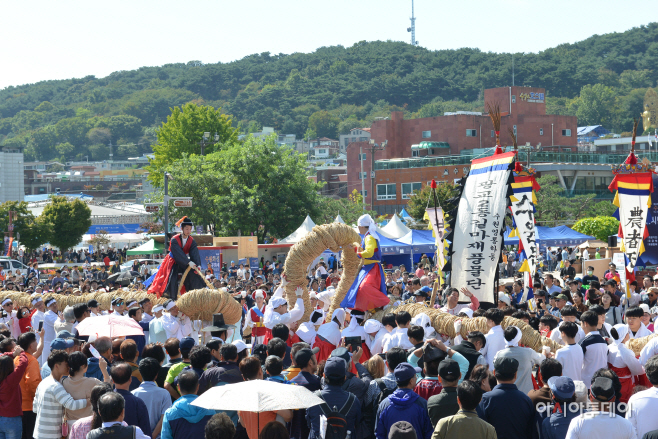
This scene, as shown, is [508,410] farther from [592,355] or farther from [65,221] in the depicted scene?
[65,221]

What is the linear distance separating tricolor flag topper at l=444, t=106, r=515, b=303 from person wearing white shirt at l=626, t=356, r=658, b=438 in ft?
16.1

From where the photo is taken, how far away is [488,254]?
10.2m

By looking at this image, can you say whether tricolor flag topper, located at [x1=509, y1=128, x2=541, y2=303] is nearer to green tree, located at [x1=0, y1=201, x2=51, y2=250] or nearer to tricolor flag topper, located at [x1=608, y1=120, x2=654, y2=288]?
tricolor flag topper, located at [x1=608, y1=120, x2=654, y2=288]

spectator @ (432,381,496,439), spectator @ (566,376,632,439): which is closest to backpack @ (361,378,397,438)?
spectator @ (432,381,496,439)

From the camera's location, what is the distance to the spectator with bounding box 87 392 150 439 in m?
4.76

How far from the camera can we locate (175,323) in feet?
31.7

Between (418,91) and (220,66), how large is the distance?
174 feet

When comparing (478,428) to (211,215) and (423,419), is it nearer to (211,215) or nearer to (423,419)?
(423,419)

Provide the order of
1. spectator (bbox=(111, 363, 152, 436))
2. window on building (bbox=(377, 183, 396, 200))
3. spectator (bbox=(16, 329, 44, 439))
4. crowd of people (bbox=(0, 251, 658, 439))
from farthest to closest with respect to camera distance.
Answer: window on building (bbox=(377, 183, 396, 200)) → spectator (bbox=(16, 329, 44, 439)) → spectator (bbox=(111, 363, 152, 436)) → crowd of people (bbox=(0, 251, 658, 439))

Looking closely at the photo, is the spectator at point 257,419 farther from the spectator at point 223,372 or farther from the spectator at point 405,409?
the spectator at point 405,409

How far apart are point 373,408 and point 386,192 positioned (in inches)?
2339

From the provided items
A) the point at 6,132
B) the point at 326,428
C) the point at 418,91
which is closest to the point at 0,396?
the point at 326,428

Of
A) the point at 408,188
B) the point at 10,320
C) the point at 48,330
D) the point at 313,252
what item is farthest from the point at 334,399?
the point at 408,188

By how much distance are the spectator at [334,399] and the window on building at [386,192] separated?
5938cm
